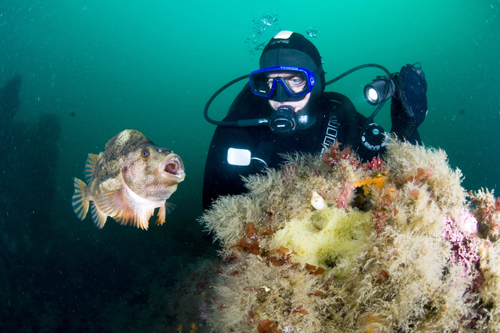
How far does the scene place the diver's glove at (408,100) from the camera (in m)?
3.03

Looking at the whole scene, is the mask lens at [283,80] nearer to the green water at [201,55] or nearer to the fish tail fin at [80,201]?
the fish tail fin at [80,201]

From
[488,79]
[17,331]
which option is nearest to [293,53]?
[17,331]

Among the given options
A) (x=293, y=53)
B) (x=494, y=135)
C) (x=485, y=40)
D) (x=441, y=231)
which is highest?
(x=485, y=40)

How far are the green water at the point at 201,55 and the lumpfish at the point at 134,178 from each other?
36021mm

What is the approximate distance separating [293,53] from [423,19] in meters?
72.0

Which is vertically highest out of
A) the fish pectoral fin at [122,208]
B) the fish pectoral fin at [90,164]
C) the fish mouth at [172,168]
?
Answer: the fish mouth at [172,168]

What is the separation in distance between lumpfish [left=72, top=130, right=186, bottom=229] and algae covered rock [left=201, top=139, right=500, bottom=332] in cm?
59

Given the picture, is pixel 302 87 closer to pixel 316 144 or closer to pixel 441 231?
pixel 316 144

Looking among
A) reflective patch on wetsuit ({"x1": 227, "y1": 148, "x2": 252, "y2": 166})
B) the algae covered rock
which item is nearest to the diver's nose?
reflective patch on wetsuit ({"x1": 227, "y1": 148, "x2": 252, "y2": 166})

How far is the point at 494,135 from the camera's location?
3017 cm

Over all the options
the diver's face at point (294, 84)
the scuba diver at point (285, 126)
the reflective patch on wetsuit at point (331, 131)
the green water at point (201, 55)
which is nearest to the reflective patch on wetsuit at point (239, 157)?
the scuba diver at point (285, 126)

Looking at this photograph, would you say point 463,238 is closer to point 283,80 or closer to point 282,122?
point 282,122

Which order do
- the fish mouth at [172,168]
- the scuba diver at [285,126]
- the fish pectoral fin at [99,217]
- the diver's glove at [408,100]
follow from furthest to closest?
1. the scuba diver at [285,126]
2. the diver's glove at [408,100]
3. the fish pectoral fin at [99,217]
4. the fish mouth at [172,168]

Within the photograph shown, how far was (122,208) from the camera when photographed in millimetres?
2246
